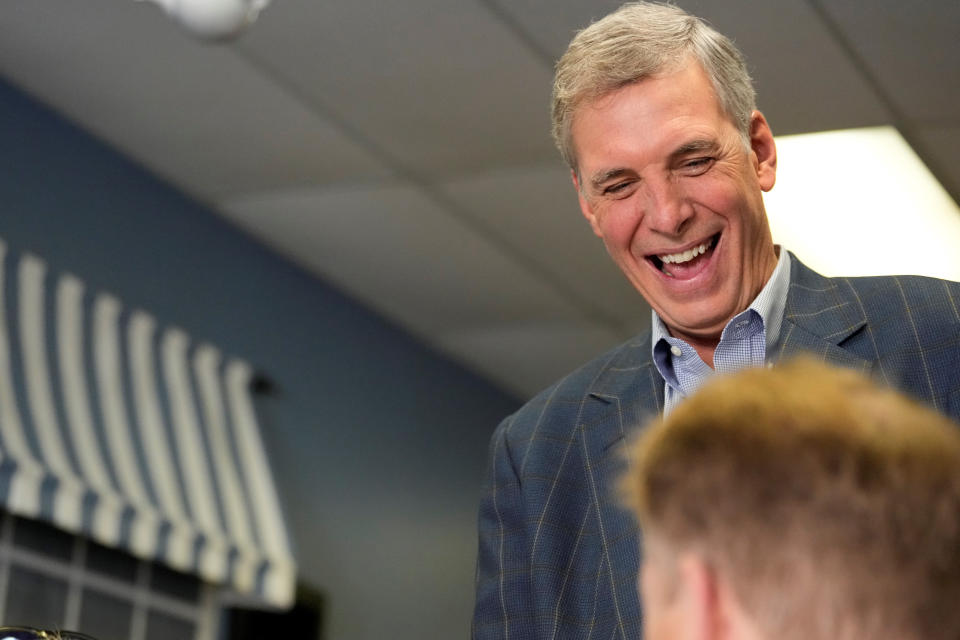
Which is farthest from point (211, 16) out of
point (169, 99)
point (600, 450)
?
point (169, 99)

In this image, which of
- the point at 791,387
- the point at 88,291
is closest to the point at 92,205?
the point at 88,291

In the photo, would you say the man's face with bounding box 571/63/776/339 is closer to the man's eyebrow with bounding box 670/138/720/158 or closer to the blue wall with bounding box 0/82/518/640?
the man's eyebrow with bounding box 670/138/720/158

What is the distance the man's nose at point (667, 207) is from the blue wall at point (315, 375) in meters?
2.81

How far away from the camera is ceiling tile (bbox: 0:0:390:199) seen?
3602mm

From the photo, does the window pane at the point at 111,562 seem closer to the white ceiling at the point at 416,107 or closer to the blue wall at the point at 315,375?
the blue wall at the point at 315,375

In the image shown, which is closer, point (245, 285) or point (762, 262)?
point (762, 262)

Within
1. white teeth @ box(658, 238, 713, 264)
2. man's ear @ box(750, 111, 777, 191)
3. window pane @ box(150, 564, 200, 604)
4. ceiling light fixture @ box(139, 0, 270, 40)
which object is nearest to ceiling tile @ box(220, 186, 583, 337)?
window pane @ box(150, 564, 200, 604)

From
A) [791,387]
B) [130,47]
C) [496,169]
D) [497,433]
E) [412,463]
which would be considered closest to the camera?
[791,387]

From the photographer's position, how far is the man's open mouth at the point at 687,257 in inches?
62.1

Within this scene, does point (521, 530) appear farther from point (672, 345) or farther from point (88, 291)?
point (88, 291)

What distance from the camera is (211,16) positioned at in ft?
8.02

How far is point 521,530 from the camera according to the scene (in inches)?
62.8

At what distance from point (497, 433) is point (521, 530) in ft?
0.50

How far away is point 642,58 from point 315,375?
3684 millimetres
